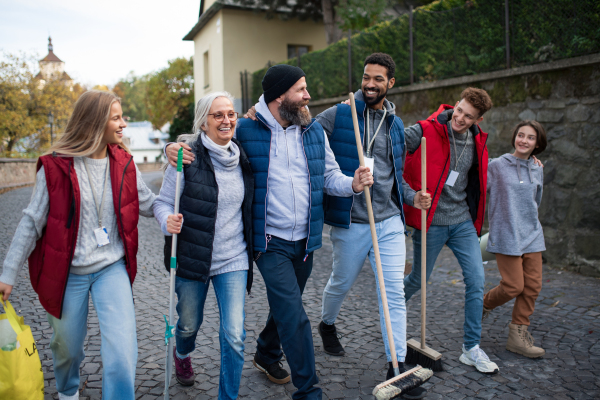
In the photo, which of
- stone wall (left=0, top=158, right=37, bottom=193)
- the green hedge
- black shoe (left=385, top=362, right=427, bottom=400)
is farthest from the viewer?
stone wall (left=0, top=158, right=37, bottom=193)

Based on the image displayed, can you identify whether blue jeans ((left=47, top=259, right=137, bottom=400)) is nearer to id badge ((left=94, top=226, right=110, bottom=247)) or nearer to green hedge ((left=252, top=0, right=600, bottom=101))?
id badge ((left=94, top=226, right=110, bottom=247))

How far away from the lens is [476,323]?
3580mm

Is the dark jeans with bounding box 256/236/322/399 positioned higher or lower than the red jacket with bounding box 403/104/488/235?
lower

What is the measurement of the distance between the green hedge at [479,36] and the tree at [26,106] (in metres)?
22.2

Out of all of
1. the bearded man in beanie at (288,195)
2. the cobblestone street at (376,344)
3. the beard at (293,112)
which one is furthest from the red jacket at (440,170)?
the beard at (293,112)

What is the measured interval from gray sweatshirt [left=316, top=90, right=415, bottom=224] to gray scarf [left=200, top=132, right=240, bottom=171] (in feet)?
2.93

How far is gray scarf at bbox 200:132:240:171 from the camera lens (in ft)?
9.21

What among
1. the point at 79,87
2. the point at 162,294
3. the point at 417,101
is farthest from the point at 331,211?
the point at 79,87

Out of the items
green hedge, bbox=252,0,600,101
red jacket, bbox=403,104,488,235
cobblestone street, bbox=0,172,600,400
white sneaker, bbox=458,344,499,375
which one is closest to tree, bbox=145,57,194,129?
green hedge, bbox=252,0,600,101

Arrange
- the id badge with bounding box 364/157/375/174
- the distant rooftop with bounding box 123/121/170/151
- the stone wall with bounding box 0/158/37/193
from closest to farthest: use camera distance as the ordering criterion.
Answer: the id badge with bounding box 364/157/375/174 < the stone wall with bounding box 0/158/37/193 < the distant rooftop with bounding box 123/121/170/151

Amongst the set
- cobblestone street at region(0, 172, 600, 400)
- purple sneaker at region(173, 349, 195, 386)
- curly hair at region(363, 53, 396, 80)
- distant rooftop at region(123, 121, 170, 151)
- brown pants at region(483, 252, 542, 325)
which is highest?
distant rooftop at region(123, 121, 170, 151)

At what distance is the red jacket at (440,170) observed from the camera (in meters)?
3.64

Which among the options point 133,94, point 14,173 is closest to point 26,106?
point 14,173

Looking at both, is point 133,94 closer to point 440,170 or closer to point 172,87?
point 172,87
